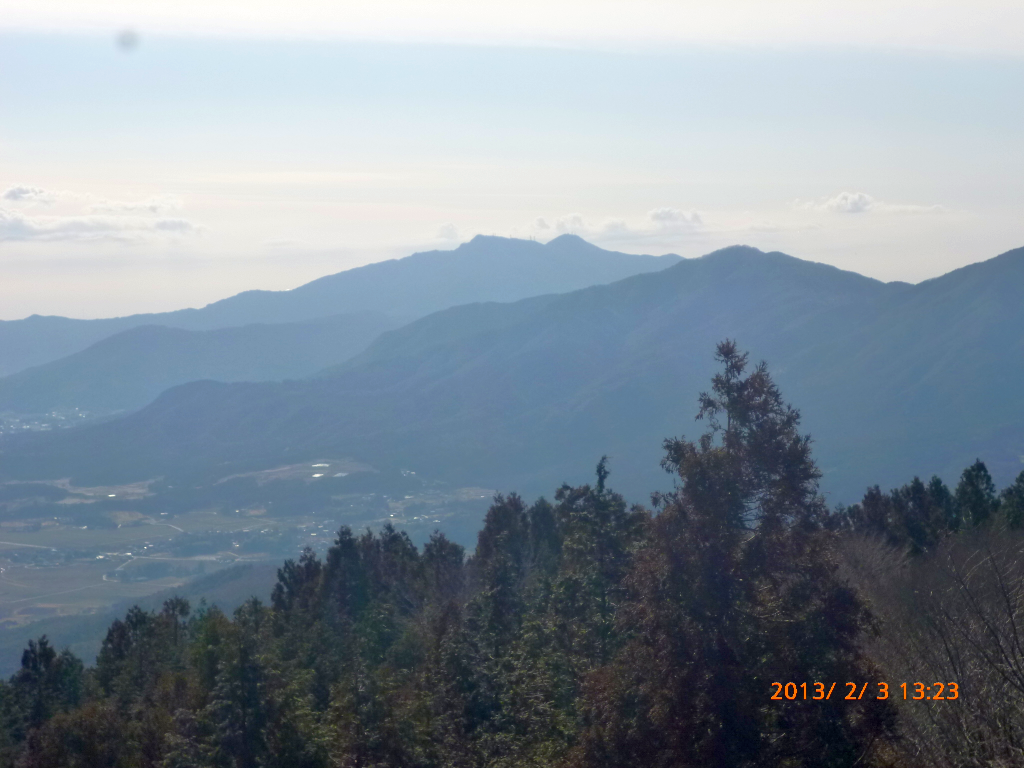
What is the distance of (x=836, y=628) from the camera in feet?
40.7

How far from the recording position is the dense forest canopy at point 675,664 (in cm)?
1219

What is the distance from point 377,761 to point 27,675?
22.0 meters

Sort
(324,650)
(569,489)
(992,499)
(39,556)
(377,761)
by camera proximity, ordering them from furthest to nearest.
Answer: (39,556), (992,499), (324,650), (569,489), (377,761)

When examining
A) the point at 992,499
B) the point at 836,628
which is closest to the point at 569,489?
the point at 836,628

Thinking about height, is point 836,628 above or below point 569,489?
below

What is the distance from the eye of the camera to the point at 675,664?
1248 cm

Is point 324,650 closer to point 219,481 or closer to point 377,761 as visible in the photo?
point 377,761

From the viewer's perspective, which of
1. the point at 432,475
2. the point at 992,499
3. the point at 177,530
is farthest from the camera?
the point at 432,475

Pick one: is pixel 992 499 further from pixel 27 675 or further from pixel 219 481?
pixel 219 481

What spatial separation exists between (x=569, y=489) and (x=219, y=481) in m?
185

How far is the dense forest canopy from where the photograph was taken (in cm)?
1219

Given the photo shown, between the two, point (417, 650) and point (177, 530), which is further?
point (177, 530)
